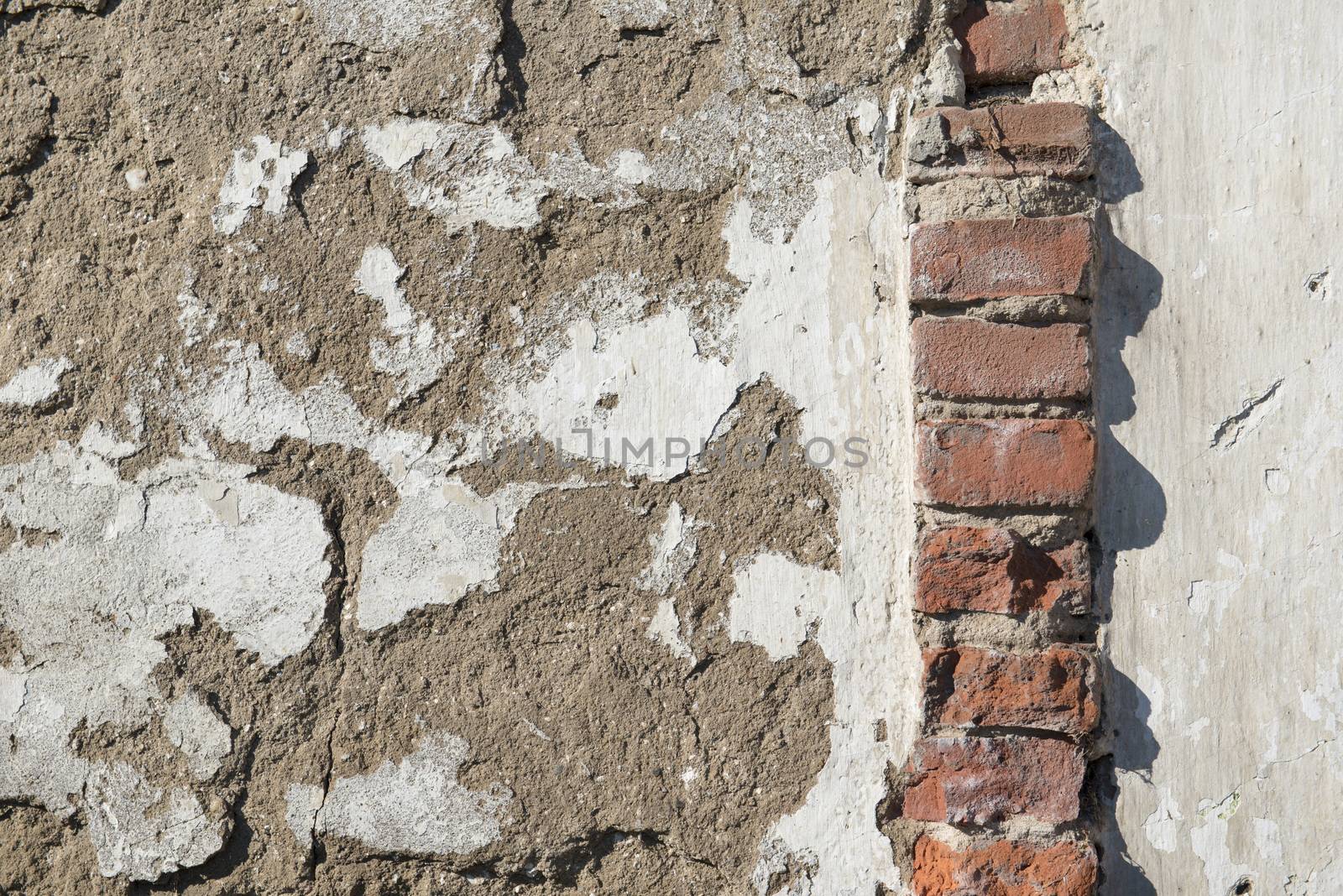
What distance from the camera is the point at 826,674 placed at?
4.04ft

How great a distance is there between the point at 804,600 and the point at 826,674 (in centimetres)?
10

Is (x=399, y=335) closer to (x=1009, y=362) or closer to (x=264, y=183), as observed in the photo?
(x=264, y=183)

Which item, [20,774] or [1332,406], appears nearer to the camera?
[1332,406]

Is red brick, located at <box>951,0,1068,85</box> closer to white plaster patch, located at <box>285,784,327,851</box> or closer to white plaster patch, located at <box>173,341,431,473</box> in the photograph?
white plaster patch, located at <box>173,341,431,473</box>

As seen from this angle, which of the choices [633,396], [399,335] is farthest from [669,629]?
[399,335]

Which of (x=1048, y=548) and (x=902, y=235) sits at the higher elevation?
(x=902, y=235)

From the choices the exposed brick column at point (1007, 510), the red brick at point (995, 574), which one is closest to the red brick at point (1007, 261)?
the exposed brick column at point (1007, 510)

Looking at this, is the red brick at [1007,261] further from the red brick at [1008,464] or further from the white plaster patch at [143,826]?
the white plaster patch at [143,826]

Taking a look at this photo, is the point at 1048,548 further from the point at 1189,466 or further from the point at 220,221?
the point at 220,221

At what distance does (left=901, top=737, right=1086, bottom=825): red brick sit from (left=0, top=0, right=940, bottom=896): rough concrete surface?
0.25ft

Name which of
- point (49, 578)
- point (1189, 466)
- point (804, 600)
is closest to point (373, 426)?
point (49, 578)

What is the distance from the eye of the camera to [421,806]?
1.25 m

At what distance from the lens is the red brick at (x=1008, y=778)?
114 cm

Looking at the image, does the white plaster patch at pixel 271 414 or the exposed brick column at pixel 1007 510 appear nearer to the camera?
the exposed brick column at pixel 1007 510
